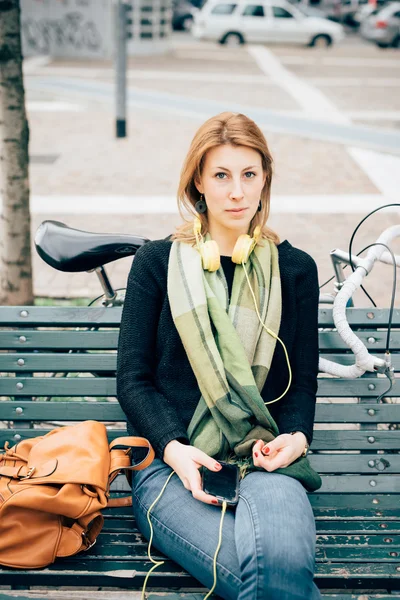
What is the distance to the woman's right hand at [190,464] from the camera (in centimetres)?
239

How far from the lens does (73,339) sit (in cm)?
294

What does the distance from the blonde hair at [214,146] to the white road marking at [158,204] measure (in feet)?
16.6

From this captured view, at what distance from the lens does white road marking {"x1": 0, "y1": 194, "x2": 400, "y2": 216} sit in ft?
25.7

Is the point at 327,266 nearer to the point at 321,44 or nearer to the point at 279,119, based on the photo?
the point at 279,119

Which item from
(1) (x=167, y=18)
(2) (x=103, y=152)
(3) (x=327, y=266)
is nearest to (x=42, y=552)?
(3) (x=327, y=266)

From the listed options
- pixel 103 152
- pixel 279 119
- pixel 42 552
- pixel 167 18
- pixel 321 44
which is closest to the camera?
pixel 42 552

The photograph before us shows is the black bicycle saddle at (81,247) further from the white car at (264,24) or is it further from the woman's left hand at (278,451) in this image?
the white car at (264,24)

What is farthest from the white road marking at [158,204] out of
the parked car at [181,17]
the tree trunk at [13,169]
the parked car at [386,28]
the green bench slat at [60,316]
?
the parked car at [181,17]

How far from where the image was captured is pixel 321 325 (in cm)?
297

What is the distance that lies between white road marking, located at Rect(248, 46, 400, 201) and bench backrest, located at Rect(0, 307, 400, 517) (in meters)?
5.71

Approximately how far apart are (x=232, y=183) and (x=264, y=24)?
87.0 feet

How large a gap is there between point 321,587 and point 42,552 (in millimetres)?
850

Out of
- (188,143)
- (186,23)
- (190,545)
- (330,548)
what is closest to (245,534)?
(190,545)

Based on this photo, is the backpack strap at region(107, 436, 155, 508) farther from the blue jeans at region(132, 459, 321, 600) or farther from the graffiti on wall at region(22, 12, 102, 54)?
the graffiti on wall at region(22, 12, 102, 54)
